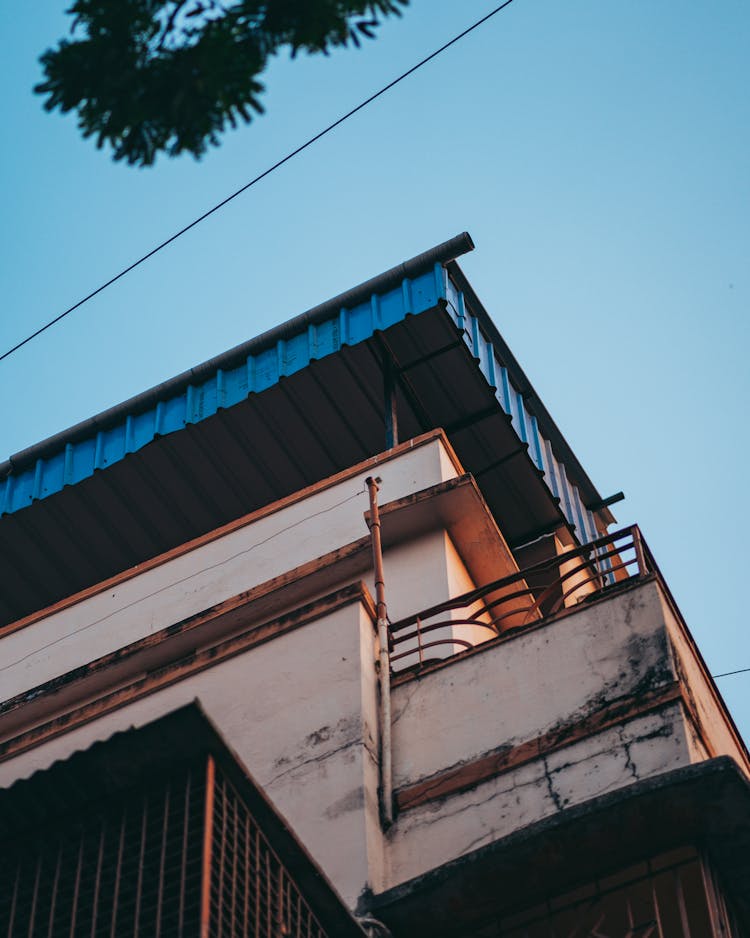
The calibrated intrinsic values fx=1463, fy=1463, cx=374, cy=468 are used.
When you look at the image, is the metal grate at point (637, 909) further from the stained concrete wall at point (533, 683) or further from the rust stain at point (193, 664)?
the rust stain at point (193, 664)

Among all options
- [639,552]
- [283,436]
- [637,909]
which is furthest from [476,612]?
[283,436]

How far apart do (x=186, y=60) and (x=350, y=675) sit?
6.24m

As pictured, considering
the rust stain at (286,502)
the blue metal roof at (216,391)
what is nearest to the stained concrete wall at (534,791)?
the rust stain at (286,502)

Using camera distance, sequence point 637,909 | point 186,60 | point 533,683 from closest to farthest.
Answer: point 186,60 < point 637,909 < point 533,683

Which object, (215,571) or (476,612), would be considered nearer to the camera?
(476,612)

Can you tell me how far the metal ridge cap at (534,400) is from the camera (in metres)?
16.6

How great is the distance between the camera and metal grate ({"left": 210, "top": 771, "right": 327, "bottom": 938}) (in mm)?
6621

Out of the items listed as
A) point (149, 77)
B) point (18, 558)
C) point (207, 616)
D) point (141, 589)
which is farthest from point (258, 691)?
point (18, 558)

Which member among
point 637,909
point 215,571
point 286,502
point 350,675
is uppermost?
point 286,502

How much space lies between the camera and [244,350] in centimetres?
1667

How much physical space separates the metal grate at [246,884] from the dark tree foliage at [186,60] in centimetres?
363

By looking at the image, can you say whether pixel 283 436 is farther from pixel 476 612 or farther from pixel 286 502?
pixel 476 612

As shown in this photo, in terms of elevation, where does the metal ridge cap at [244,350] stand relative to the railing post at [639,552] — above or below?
above

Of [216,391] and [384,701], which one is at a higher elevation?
[216,391]
